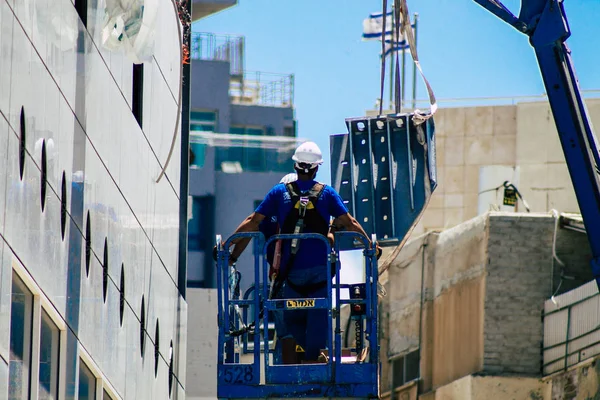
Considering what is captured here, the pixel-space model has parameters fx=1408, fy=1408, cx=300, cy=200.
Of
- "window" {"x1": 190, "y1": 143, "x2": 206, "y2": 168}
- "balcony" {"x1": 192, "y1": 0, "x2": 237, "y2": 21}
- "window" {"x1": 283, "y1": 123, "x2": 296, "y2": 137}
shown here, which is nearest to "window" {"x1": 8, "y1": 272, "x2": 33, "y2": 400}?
"balcony" {"x1": 192, "y1": 0, "x2": 237, "y2": 21}

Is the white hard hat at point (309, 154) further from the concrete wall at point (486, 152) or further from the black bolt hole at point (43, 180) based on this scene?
the concrete wall at point (486, 152)

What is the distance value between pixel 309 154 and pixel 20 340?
3.53 m

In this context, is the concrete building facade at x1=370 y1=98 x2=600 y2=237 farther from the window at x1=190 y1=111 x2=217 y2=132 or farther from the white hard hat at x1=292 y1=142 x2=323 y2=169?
the white hard hat at x1=292 y1=142 x2=323 y2=169

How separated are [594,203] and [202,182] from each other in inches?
1144

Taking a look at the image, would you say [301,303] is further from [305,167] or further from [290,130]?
[290,130]

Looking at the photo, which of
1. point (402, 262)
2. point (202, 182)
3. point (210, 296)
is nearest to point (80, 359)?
point (402, 262)

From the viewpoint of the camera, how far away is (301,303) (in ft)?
40.7

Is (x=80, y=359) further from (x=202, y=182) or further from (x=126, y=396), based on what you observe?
(x=202, y=182)

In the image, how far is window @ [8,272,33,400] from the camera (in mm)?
9734

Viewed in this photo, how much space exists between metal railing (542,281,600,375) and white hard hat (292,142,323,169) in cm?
1413

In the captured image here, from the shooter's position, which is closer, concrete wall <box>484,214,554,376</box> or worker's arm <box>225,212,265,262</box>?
worker's arm <box>225,212,265,262</box>

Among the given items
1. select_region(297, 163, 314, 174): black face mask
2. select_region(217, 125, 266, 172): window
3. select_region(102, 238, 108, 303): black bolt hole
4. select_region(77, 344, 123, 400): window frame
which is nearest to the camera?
select_region(77, 344, 123, 400): window frame

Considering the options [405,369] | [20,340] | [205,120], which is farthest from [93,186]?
[205,120]

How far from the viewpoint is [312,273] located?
12672 mm
